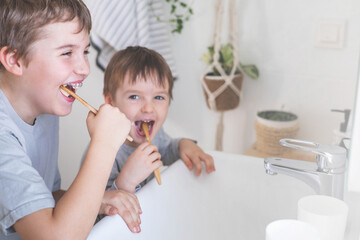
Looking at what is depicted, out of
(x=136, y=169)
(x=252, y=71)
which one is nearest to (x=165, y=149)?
(x=136, y=169)

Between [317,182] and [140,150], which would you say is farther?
[140,150]

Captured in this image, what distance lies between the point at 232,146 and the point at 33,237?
3.74ft

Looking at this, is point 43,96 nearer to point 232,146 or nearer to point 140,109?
point 140,109

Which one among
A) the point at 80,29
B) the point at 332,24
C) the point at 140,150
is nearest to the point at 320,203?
the point at 140,150

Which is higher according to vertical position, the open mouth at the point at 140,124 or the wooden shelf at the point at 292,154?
the open mouth at the point at 140,124

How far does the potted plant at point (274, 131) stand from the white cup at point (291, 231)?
0.89m

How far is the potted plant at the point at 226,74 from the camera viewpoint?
160 cm

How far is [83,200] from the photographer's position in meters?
0.74

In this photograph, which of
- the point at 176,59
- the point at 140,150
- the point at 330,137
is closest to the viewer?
the point at 140,150

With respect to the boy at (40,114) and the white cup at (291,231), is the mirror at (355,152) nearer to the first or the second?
the white cup at (291,231)

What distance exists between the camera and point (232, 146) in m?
1.77

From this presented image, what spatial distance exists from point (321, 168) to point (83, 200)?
38 centimetres

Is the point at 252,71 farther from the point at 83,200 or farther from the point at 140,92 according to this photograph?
the point at 83,200

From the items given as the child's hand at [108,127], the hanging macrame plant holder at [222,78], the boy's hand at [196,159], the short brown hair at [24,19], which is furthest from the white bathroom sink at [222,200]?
the hanging macrame plant holder at [222,78]
